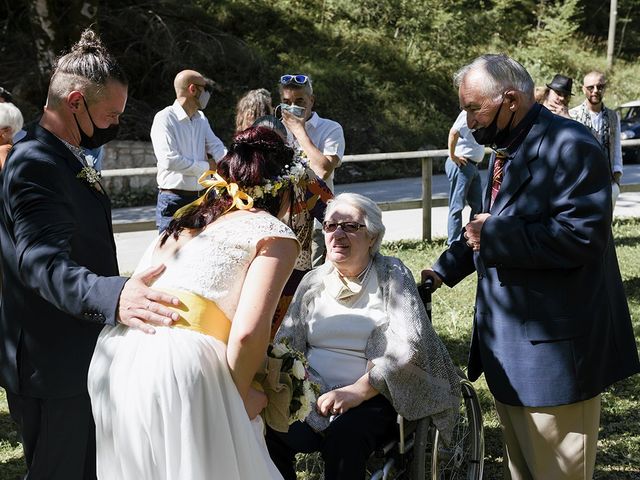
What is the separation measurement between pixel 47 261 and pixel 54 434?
0.73 m

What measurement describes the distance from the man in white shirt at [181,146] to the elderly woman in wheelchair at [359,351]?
3.47 meters

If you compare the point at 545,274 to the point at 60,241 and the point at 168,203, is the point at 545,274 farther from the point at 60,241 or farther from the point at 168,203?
the point at 168,203

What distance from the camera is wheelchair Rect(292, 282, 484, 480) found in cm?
382

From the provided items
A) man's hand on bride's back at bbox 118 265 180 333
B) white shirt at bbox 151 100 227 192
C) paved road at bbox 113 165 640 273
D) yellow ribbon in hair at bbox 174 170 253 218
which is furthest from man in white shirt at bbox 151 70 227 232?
man's hand on bride's back at bbox 118 265 180 333

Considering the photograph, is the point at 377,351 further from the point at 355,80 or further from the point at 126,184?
the point at 355,80

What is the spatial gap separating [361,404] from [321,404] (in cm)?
19

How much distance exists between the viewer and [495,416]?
5371 mm

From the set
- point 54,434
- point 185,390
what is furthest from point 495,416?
point 185,390

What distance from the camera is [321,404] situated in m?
3.87

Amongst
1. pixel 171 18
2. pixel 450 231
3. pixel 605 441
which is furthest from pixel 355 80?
pixel 605 441

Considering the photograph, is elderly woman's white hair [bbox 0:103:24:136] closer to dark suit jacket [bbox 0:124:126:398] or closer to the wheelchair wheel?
dark suit jacket [bbox 0:124:126:398]

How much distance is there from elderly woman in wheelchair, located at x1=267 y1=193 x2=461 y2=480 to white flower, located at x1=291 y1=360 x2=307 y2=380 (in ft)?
2.08

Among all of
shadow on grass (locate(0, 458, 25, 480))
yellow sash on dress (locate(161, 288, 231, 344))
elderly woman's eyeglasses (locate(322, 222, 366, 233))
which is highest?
yellow sash on dress (locate(161, 288, 231, 344))

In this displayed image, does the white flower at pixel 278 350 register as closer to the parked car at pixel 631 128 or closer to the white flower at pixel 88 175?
the white flower at pixel 88 175
